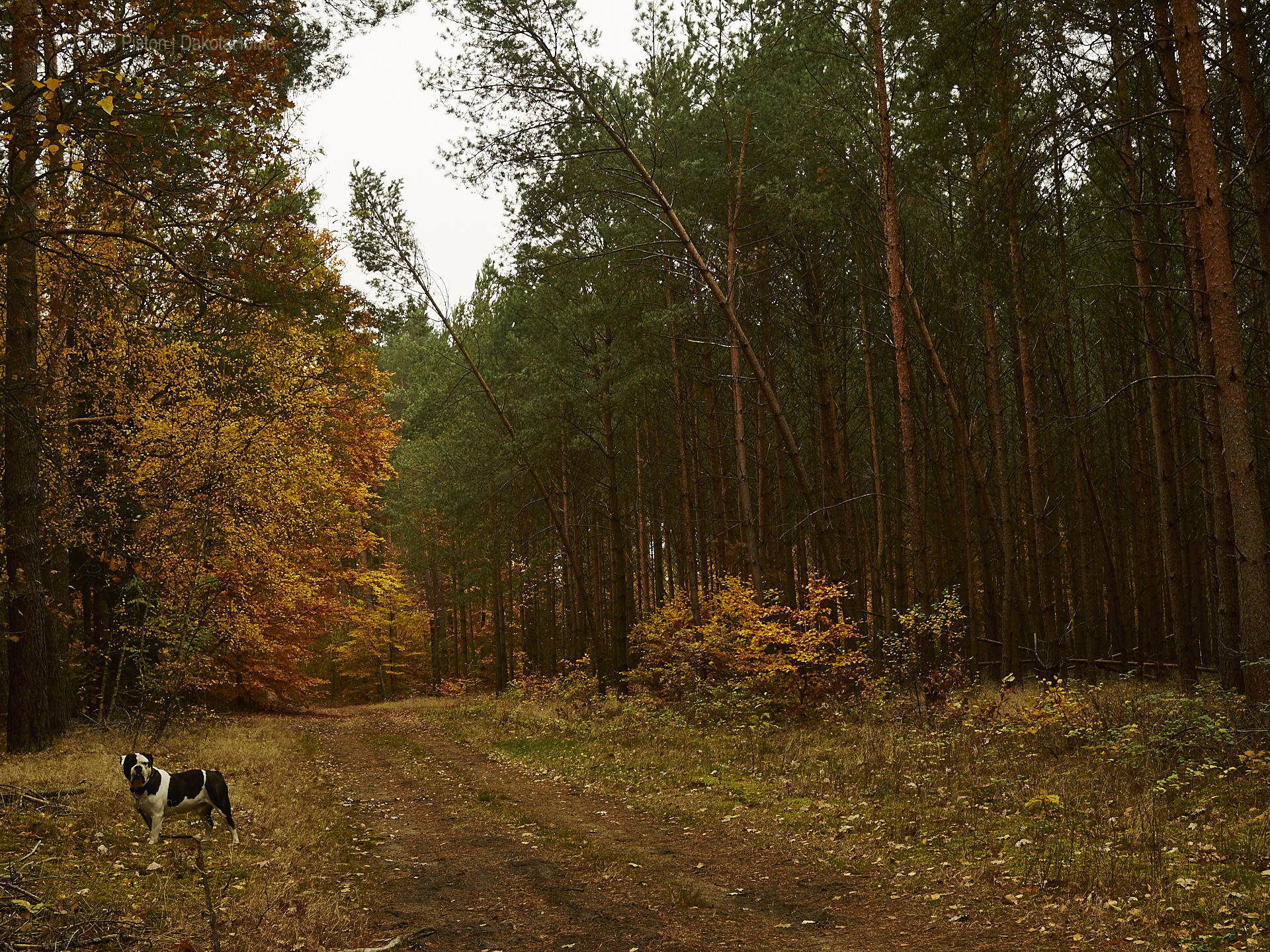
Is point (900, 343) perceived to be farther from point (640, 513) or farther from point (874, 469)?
point (640, 513)

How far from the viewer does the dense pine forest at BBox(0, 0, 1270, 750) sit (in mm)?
8664

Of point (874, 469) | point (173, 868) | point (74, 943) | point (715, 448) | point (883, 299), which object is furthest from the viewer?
point (874, 469)

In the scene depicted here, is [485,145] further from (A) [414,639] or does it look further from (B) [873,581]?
(A) [414,639]

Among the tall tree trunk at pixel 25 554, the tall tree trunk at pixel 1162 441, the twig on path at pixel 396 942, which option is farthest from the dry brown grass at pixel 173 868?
the tall tree trunk at pixel 1162 441

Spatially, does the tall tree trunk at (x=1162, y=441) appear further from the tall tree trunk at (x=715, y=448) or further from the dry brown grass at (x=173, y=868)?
the dry brown grass at (x=173, y=868)

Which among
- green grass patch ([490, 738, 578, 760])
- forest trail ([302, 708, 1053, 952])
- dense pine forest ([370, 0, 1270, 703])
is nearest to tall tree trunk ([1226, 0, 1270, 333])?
dense pine forest ([370, 0, 1270, 703])

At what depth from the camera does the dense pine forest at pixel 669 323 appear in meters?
8.66

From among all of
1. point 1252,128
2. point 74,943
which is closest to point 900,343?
point 1252,128

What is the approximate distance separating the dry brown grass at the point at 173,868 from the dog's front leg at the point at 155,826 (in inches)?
4.4

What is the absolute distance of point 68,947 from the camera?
4.89m

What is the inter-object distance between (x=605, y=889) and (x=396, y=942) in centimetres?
200

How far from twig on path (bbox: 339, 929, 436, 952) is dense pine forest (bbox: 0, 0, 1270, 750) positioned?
18.3 feet

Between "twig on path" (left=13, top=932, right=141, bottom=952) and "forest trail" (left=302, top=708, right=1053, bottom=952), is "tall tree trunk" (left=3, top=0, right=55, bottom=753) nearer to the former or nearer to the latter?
"forest trail" (left=302, top=708, right=1053, bottom=952)

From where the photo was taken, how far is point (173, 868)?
707 centimetres
